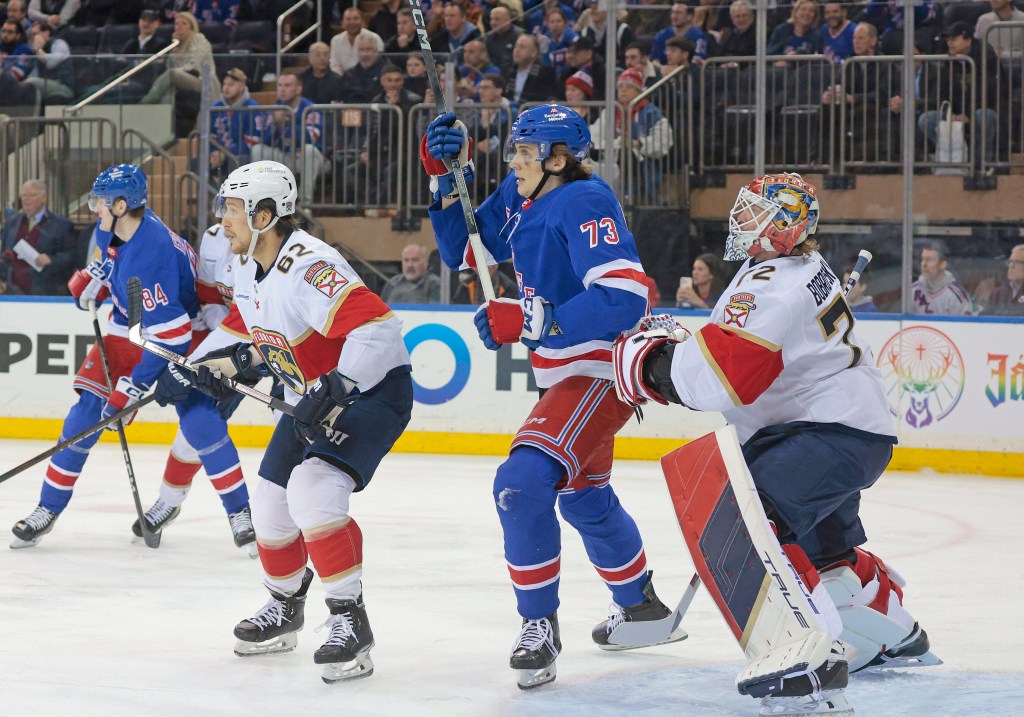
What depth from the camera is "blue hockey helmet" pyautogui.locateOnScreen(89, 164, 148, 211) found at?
4.66 meters

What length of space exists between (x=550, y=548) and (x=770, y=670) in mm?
598

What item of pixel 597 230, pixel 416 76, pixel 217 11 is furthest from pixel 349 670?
pixel 217 11

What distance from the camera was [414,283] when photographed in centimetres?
765

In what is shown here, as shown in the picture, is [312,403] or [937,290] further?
[937,290]

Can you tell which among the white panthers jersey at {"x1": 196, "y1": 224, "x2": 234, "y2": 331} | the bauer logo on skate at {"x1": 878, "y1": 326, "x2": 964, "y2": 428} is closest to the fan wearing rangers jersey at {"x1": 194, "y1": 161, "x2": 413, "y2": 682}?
the white panthers jersey at {"x1": 196, "y1": 224, "x2": 234, "y2": 331}

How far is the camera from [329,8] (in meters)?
10.6

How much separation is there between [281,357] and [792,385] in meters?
1.23

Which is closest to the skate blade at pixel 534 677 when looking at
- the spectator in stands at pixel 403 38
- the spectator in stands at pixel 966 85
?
the spectator in stands at pixel 966 85

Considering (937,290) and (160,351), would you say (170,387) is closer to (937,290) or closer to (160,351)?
(160,351)

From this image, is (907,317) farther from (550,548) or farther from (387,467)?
(550,548)

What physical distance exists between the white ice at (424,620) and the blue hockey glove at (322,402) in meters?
0.58

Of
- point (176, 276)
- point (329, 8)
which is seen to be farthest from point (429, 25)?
point (176, 276)

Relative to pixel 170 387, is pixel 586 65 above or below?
above

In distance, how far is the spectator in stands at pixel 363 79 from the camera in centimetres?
812
